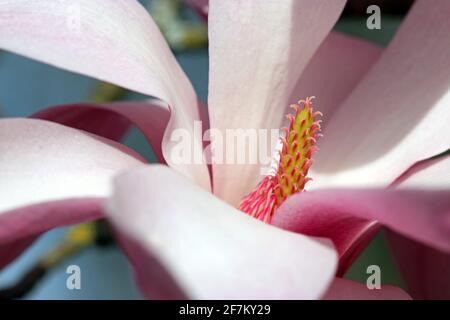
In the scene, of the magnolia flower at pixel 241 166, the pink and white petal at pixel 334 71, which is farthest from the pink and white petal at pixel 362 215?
the pink and white petal at pixel 334 71

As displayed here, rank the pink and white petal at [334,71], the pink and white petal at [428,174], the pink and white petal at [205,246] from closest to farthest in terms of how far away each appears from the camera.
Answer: the pink and white petal at [205,246] → the pink and white petal at [428,174] → the pink and white petal at [334,71]

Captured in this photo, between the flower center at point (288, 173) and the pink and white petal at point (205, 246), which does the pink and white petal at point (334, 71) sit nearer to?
the flower center at point (288, 173)

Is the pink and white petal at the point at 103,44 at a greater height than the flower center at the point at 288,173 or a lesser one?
greater

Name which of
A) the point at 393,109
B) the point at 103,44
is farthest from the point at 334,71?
the point at 103,44

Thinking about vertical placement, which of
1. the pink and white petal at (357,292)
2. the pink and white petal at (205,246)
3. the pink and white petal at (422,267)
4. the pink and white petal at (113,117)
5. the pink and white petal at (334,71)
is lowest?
the pink and white petal at (422,267)

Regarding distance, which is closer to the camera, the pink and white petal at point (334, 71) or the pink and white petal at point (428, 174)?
the pink and white petal at point (428, 174)

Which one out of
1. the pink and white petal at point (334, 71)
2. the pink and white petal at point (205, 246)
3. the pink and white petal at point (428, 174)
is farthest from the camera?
the pink and white petal at point (334, 71)

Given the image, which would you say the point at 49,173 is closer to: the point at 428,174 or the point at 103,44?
the point at 103,44
